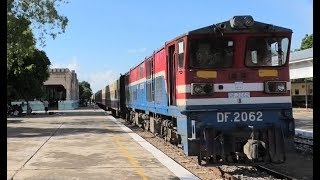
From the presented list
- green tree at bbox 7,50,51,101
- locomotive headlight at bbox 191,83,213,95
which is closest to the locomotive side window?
locomotive headlight at bbox 191,83,213,95

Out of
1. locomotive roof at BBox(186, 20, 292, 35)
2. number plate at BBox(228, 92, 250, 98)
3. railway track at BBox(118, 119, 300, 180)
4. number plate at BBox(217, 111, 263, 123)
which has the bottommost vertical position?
railway track at BBox(118, 119, 300, 180)

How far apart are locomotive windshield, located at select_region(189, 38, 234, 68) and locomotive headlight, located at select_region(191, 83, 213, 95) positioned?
1.49ft

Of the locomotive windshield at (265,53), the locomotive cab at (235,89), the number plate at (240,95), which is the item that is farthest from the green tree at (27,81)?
the number plate at (240,95)

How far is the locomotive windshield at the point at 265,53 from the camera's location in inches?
449

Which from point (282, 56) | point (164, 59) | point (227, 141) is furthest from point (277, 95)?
point (164, 59)

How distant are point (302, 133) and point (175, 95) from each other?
9149mm

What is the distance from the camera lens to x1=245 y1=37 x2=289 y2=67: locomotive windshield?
37.4ft

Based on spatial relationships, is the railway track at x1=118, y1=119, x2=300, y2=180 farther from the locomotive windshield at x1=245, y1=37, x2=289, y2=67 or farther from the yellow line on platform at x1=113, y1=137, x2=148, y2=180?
the locomotive windshield at x1=245, y1=37, x2=289, y2=67

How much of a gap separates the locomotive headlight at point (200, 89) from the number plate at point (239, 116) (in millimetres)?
540

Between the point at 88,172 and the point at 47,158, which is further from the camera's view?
the point at 47,158

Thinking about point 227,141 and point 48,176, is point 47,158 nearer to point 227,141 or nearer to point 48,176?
point 48,176

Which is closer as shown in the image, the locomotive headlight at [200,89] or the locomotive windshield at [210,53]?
the locomotive headlight at [200,89]

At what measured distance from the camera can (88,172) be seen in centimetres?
1167

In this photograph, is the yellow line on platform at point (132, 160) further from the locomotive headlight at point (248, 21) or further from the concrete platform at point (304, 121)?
the concrete platform at point (304, 121)
